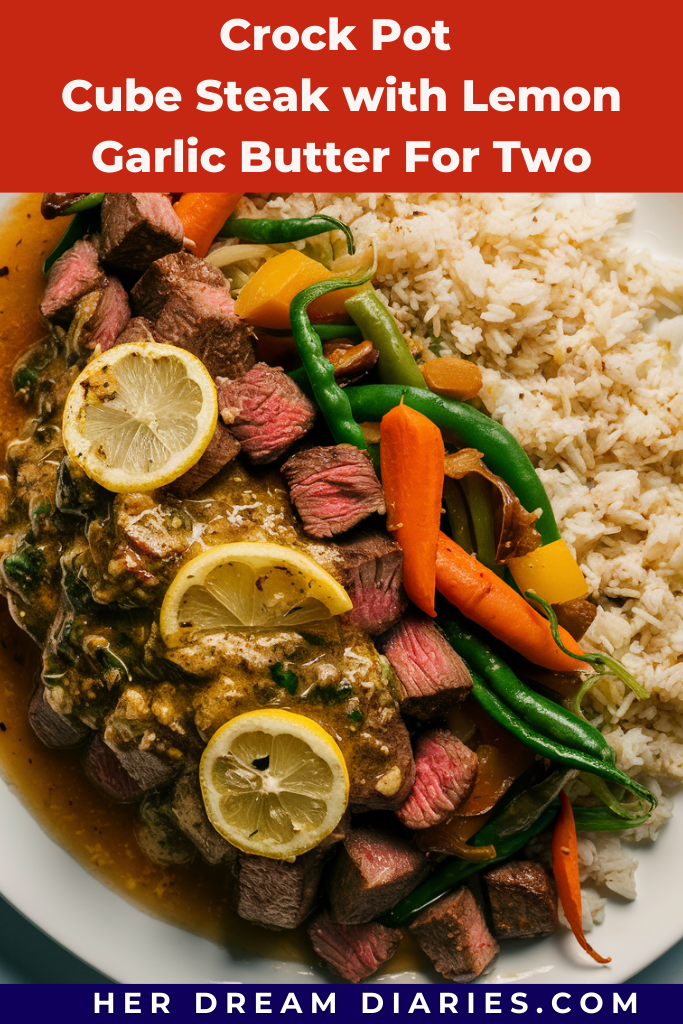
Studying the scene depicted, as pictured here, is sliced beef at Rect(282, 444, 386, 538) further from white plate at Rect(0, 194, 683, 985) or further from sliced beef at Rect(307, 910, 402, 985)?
white plate at Rect(0, 194, 683, 985)

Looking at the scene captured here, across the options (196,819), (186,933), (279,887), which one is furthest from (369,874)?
(186,933)

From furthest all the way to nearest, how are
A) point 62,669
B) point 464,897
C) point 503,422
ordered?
point 503,422, point 464,897, point 62,669

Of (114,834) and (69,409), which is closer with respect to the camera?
(69,409)

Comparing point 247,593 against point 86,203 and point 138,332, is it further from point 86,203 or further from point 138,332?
point 86,203

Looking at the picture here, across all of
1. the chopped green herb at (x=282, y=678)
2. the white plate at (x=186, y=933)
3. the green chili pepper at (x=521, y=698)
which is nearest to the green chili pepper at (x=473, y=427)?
the green chili pepper at (x=521, y=698)

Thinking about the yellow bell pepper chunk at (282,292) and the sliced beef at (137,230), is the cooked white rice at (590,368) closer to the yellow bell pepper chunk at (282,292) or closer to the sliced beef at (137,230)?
the yellow bell pepper chunk at (282,292)

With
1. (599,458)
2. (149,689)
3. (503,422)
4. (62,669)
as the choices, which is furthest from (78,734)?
(599,458)

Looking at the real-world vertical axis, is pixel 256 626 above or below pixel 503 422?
below

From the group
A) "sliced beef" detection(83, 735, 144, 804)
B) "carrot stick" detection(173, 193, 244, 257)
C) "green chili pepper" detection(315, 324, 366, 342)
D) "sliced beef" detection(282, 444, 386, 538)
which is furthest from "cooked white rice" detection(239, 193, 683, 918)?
"sliced beef" detection(83, 735, 144, 804)

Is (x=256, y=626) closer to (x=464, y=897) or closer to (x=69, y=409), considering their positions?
(x=69, y=409)
